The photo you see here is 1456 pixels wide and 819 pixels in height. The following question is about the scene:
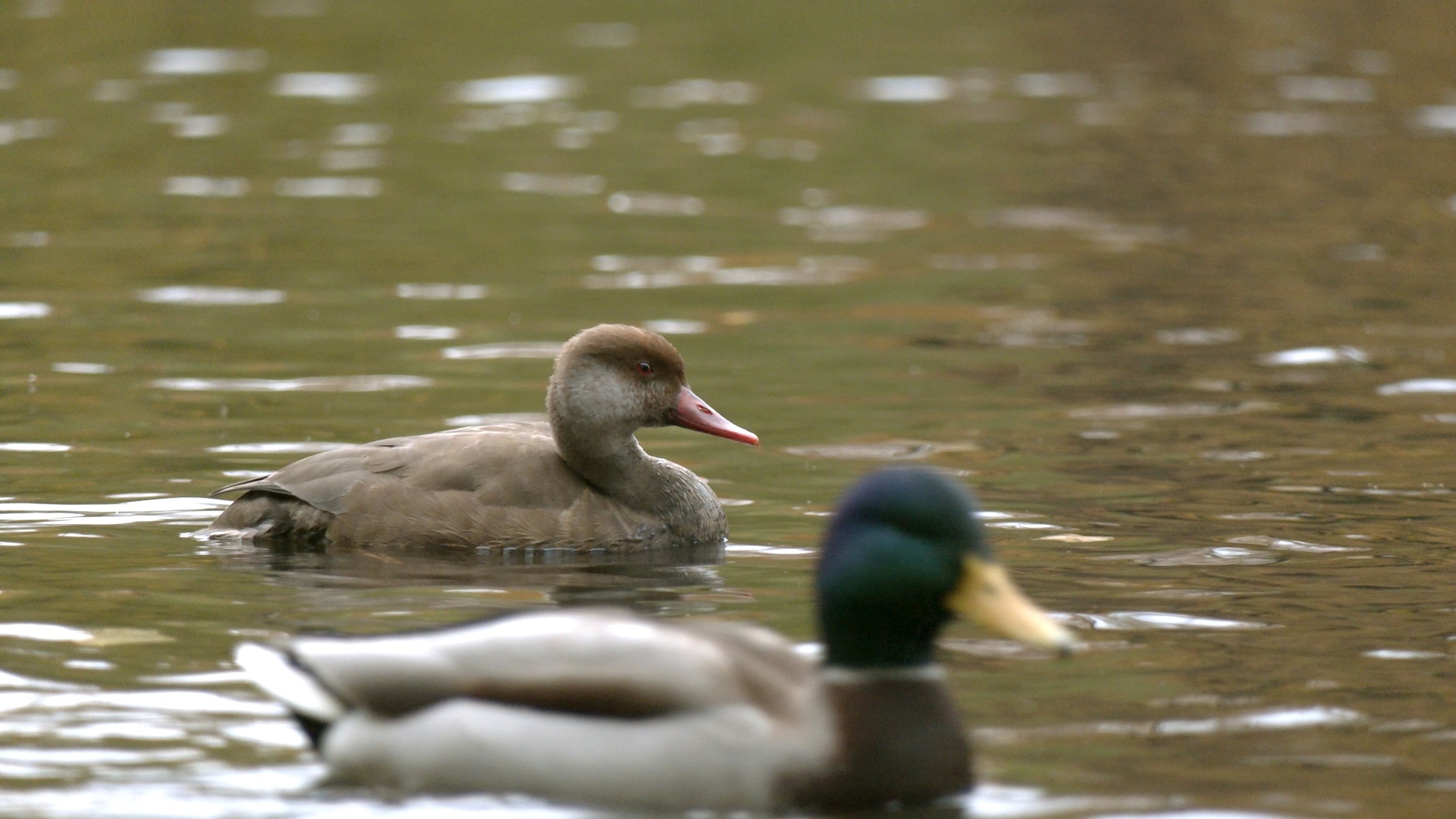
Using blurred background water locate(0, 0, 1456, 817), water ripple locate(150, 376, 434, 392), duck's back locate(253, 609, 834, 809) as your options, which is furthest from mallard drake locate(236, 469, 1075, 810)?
water ripple locate(150, 376, 434, 392)

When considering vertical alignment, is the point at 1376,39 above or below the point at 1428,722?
above

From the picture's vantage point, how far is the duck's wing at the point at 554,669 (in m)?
6.35

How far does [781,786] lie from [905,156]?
60.9 feet

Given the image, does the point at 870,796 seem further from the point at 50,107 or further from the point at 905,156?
the point at 50,107

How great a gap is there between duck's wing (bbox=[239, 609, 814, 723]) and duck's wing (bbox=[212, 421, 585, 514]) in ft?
12.1

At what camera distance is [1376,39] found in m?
34.4

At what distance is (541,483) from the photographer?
10.5 meters

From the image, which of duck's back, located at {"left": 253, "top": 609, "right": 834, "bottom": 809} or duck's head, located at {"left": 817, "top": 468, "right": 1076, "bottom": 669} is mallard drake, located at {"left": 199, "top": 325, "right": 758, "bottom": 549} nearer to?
duck's back, located at {"left": 253, "top": 609, "right": 834, "bottom": 809}

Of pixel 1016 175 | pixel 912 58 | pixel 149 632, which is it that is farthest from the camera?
pixel 912 58

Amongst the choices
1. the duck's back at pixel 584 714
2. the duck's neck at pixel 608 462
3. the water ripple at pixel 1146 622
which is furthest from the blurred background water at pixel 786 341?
the duck's neck at pixel 608 462

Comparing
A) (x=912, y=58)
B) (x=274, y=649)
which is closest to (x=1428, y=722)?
(x=274, y=649)

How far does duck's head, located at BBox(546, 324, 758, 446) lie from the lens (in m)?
10.5

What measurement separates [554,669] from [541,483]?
4195 millimetres

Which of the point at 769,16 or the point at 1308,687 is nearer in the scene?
the point at 1308,687
